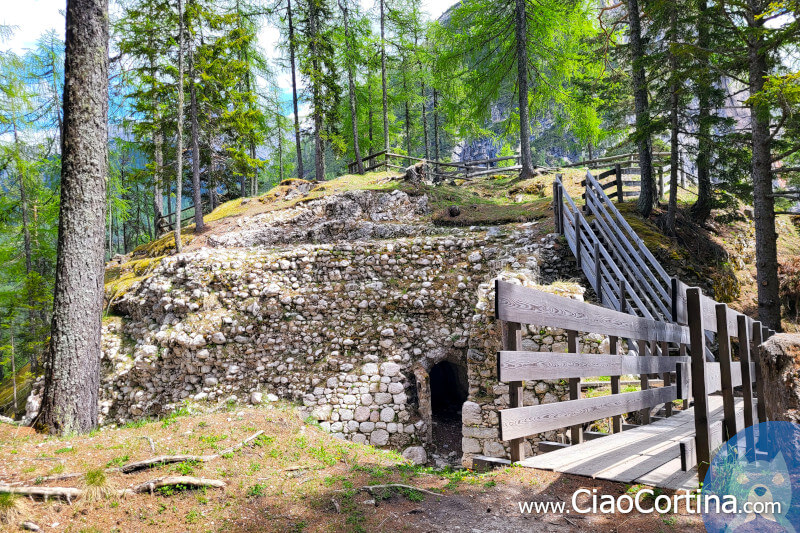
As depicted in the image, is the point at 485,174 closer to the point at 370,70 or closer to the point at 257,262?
the point at 370,70

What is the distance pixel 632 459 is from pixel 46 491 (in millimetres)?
4490

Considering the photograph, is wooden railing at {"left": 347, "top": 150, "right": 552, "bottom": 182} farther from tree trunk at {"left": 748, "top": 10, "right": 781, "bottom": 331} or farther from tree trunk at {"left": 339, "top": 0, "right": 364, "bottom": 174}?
tree trunk at {"left": 748, "top": 10, "right": 781, "bottom": 331}

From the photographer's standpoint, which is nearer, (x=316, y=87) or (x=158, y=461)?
(x=158, y=461)

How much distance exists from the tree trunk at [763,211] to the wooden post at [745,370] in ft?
24.0

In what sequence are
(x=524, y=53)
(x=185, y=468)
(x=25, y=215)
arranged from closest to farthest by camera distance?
(x=185, y=468), (x=25, y=215), (x=524, y=53)

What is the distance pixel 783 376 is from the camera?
2480mm

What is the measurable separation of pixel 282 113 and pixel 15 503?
25652mm

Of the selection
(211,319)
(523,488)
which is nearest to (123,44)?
(211,319)

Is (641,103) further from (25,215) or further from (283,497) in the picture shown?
(25,215)

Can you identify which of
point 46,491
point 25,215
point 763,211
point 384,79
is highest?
point 384,79

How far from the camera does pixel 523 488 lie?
321 centimetres

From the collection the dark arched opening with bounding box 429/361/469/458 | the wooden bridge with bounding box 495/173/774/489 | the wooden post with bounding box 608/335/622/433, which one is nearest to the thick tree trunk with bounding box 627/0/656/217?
the dark arched opening with bounding box 429/361/469/458

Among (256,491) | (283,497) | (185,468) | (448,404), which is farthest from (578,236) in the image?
(185,468)

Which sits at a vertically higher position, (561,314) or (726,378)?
(561,314)
